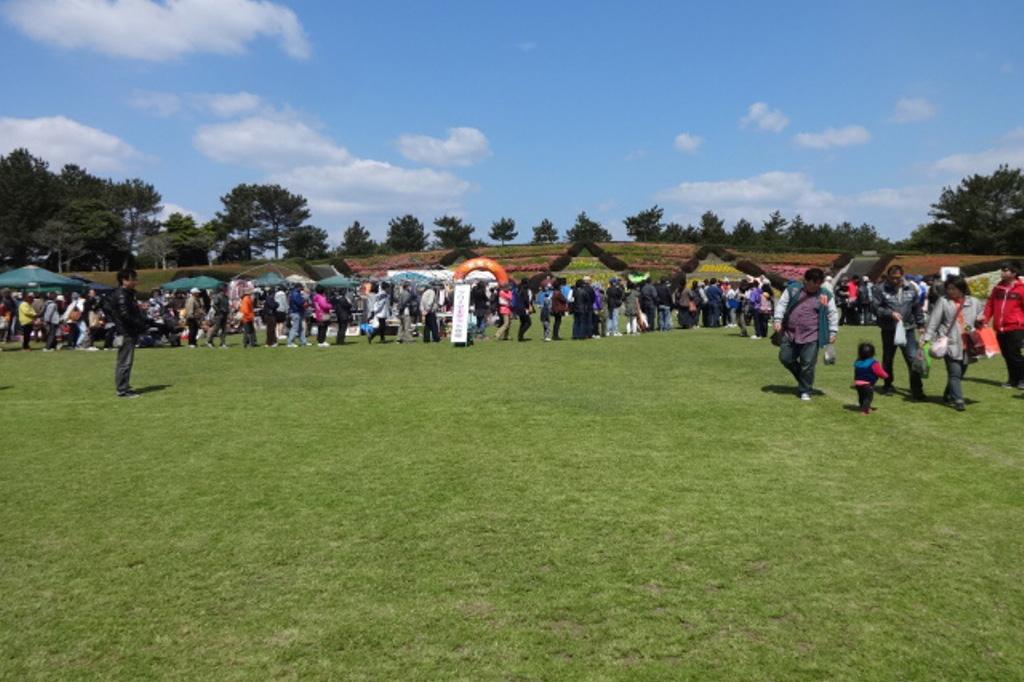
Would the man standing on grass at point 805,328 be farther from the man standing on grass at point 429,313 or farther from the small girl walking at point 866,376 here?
the man standing on grass at point 429,313

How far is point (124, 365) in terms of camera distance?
1061cm

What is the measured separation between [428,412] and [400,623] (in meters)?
5.48

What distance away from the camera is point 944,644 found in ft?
10.6

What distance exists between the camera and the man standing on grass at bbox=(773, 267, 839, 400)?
9.27 m

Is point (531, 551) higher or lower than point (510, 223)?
lower

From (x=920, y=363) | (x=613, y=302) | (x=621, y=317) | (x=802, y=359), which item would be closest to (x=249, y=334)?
(x=613, y=302)

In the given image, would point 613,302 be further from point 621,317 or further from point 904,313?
point 904,313

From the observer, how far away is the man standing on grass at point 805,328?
9266mm

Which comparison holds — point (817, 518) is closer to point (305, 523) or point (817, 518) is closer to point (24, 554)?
point (305, 523)

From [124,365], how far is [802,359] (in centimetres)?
965

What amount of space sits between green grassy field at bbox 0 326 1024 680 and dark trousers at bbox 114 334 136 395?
1.20 m

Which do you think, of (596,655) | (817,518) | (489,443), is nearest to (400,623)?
(596,655)

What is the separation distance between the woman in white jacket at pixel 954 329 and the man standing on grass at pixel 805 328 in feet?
3.94

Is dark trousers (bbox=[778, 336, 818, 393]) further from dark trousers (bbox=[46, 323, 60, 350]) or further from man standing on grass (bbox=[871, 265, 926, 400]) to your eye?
dark trousers (bbox=[46, 323, 60, 350])
